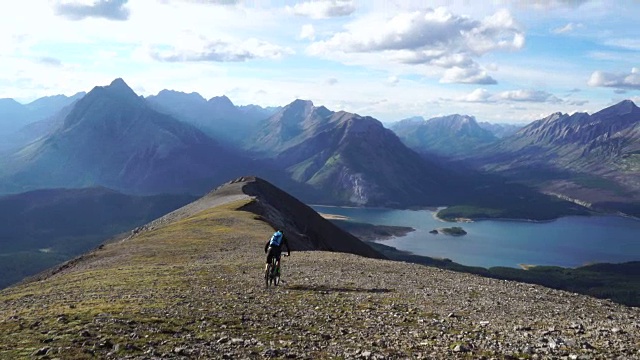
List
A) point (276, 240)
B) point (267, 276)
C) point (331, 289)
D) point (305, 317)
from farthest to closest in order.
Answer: point (276, 240), point (267, 276), point (331, 289), point (305, 317)

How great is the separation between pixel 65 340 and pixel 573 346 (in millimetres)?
17512

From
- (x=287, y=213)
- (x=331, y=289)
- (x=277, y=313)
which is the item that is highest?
(x=277, y=313)

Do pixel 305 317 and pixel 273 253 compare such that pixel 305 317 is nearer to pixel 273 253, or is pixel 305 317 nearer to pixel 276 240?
pixel 273 253

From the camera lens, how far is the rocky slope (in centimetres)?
1645

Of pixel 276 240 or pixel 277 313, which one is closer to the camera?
pixel 277 313

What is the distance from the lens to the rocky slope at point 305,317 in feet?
54.0

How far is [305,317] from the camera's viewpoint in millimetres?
22125

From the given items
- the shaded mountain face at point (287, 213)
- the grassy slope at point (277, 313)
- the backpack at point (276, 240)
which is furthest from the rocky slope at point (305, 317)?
the shaded mountain face at point (287, 213)

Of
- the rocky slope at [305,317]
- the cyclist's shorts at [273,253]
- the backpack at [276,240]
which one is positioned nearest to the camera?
the rocky slope at [305,317]

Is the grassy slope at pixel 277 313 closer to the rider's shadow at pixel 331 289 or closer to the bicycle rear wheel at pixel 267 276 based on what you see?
the rider's shadow at pixel 331 289

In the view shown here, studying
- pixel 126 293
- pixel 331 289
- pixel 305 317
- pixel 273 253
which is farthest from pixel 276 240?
pixel 305 317

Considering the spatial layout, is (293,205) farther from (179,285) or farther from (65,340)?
(65,340)

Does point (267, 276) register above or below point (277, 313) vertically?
above

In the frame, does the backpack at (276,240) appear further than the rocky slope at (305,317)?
Yes
